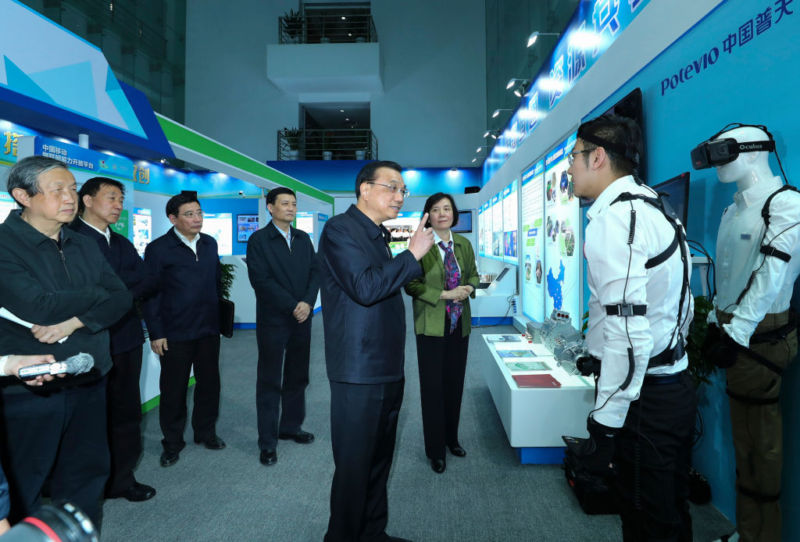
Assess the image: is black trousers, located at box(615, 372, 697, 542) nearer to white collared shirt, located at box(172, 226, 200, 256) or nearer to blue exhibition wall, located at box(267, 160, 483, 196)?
white collared shirt, located at box(172, 226, 200, 256)

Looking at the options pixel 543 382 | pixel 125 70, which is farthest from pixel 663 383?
pixel 125 70

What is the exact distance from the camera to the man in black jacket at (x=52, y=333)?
60.1 inches

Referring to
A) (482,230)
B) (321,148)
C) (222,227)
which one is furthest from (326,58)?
(482,230)

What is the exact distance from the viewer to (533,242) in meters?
5.64

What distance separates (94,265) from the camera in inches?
72.1

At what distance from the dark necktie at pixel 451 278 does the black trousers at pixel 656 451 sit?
139cm

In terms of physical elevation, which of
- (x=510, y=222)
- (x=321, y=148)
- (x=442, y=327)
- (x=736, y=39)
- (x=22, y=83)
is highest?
(x=321, y=148)

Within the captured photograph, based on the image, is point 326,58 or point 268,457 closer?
point 268,457

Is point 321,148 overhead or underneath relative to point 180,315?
overhead

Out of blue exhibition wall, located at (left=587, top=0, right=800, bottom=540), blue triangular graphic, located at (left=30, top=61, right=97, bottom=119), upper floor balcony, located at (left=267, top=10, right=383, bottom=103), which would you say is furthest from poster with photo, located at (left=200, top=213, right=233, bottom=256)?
blue exhibition wall, located at (left=587, top=0, right=800, bottom=540)

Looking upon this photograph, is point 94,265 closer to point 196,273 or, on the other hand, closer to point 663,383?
point 196,273

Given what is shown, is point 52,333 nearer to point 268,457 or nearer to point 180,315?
point 180,315

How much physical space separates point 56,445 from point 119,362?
2.61 feet

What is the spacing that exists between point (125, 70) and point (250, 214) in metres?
4.56
